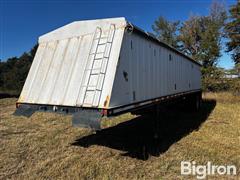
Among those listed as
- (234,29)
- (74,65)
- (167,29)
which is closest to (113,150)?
(74,65)

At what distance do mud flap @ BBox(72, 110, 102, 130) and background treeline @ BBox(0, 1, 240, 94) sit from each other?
1783 cm

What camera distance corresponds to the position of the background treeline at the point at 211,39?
21.5m

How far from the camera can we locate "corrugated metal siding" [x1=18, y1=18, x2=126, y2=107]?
154 inches

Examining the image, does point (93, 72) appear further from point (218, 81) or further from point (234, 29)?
point (234, 29)

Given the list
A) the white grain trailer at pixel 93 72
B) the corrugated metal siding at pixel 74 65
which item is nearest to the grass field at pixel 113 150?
the white grain trailer at pixel 93 72

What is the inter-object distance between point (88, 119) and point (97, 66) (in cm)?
107

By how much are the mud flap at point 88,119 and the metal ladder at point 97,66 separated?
0.15 metres

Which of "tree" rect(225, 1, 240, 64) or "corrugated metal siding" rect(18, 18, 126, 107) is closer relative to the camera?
"corrugated metal siding" rect(18, 18, 126, 107)

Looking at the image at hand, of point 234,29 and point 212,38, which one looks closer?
point 234,29

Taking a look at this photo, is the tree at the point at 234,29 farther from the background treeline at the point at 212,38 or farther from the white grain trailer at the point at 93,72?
the white grain trailer at the point at 93,72

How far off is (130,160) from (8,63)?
5593 cm

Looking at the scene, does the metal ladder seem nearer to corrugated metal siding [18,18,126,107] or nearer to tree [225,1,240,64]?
corrugated metal siding [18,18,126,107]

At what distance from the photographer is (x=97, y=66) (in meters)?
4.02

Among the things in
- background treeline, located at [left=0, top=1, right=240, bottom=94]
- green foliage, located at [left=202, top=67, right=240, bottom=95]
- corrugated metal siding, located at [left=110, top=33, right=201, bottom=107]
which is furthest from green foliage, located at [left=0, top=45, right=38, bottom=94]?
corrugated metal siding, located at [left=110, top=33, right=201, bottom=107]
